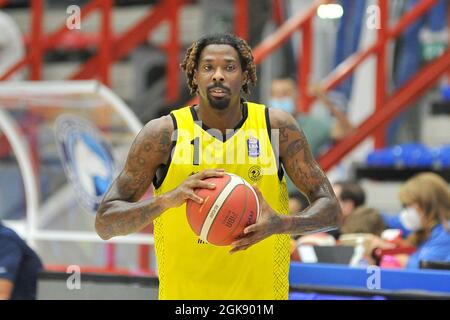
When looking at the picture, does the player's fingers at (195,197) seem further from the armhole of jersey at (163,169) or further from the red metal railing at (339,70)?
the red metal railing at (339,70)

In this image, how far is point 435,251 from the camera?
273 inches

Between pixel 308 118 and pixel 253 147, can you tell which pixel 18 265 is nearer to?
pixel 253 147

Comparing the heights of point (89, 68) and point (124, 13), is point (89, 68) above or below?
below

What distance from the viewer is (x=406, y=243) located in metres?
7.43

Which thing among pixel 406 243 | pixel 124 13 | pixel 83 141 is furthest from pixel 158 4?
pixel 406 243

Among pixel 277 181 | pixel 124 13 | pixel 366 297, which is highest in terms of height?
pixel 124 13

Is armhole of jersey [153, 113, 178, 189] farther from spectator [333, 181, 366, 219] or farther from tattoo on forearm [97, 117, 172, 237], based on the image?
spectator [333, 181, 366, 219]

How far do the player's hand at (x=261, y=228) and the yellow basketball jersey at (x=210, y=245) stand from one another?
30 cm

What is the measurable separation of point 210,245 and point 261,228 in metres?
0.43

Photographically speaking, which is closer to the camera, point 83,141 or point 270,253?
point 270,253

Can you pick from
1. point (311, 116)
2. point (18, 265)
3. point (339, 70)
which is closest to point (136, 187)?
point (18, 265)

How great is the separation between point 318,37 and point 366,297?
24.6 feet

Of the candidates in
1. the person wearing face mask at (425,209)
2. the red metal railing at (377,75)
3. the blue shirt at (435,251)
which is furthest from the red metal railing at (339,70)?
the blue shirt at (435,251)

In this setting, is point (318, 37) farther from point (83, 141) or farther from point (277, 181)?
point (277, 181)
